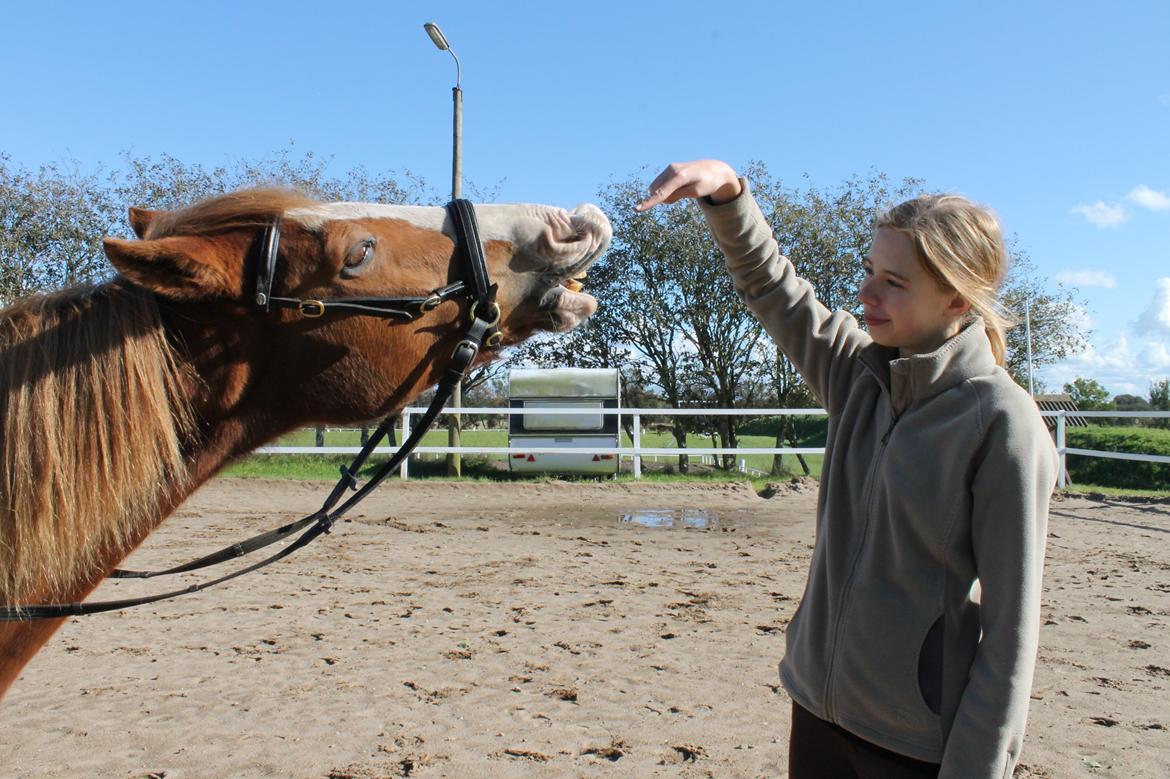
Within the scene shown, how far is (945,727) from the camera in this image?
1.38m

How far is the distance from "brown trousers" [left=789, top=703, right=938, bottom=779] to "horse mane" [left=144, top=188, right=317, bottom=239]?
1.65 metres

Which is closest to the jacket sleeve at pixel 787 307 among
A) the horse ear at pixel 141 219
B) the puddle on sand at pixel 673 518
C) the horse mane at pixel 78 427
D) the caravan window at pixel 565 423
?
the horse mane at pixel 78 427

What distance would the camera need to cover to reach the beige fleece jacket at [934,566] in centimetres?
132

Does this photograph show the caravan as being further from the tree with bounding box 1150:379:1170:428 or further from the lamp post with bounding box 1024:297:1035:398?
the tree with bounding box 1150:379:1170:428

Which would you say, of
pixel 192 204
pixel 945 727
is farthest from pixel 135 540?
pixel 945 727

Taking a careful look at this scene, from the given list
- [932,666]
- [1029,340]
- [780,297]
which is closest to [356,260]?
[780,297]

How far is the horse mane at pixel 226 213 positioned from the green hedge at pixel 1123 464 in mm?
19264

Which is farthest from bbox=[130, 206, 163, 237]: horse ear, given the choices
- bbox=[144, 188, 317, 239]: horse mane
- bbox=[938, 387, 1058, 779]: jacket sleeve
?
bbox=[938, 387, 1058, 779]: jacket sleeve

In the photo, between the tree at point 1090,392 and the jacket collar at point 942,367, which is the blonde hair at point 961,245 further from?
the tree at point 1090,392

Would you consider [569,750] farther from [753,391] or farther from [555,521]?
[753,391]

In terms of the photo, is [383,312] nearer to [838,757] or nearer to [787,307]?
[787,307]

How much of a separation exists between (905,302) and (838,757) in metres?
0.94

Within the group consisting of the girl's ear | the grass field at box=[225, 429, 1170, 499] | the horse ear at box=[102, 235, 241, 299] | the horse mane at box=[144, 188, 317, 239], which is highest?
the horse mane at box=[144, 188, 317, 239]

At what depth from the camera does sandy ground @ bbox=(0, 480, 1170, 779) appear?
331 centimetres
